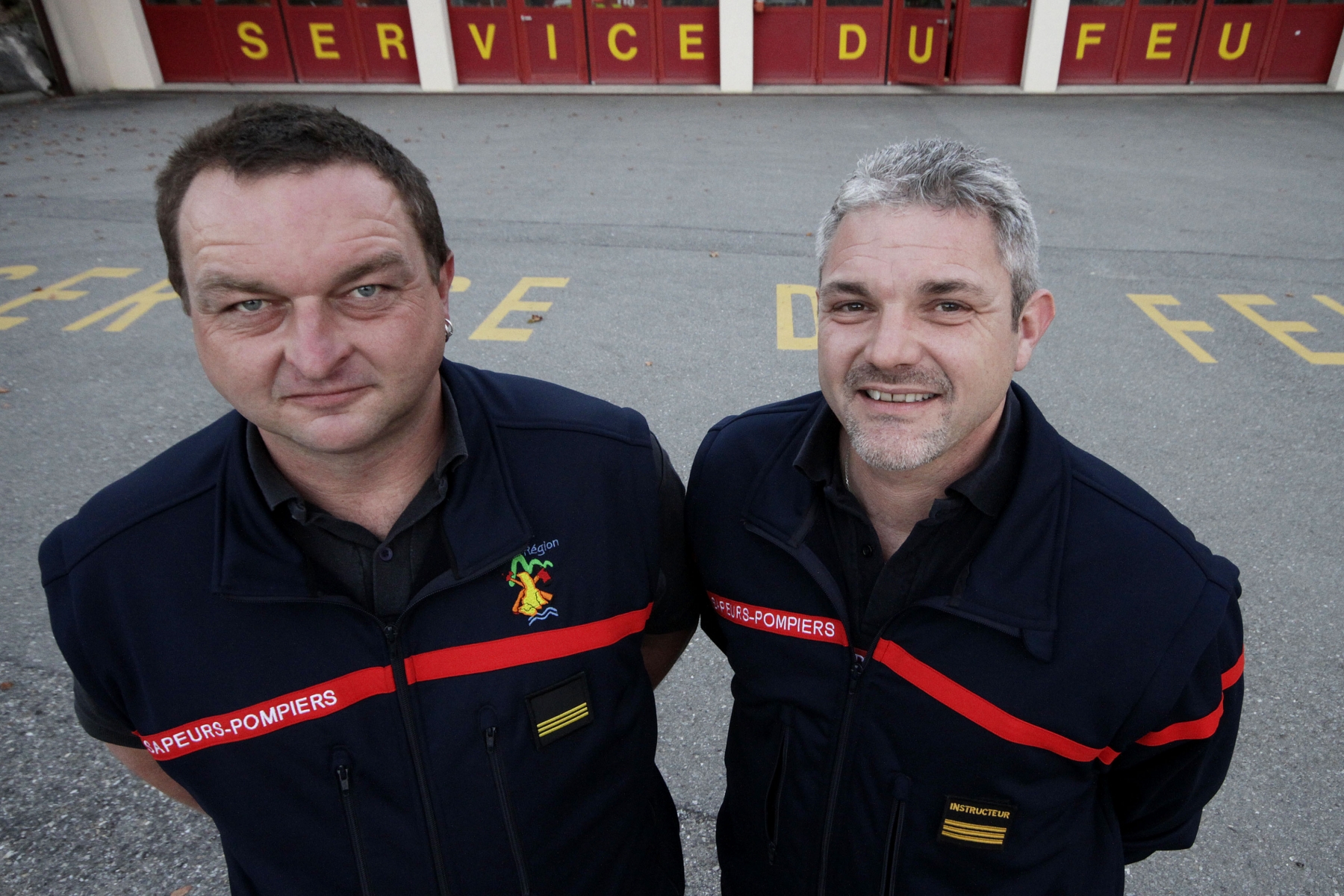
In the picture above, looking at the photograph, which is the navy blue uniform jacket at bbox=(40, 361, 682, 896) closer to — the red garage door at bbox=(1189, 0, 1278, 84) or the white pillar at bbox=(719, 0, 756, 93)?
the white pillar at bbox=(719, 0, 756, 93)

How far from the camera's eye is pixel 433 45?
15.9 metres

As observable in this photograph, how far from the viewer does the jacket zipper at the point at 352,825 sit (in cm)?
172

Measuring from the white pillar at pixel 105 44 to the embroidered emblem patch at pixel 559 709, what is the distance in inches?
753

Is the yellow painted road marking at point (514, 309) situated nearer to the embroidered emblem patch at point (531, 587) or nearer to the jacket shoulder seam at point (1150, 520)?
the embroidered emblem patch at point (531, 587)

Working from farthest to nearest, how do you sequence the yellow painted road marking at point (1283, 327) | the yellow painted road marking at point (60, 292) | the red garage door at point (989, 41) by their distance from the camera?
1. the red garage door at point (989, 41)
2. the yellow painted road marking at point (60, 292)
3. the yellow painted road marking at point (1283, 327)

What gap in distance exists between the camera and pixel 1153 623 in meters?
1.66

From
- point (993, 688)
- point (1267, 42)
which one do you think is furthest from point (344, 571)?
point (1267, 42)

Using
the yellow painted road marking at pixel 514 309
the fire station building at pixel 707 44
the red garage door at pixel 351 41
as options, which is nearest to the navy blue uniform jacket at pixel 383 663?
the yellow painted road marking at pixel 514 309

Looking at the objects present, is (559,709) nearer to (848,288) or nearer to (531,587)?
(531,587)

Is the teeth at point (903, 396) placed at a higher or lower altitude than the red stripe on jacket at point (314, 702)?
higher

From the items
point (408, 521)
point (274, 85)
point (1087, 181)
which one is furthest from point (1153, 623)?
point (274, 85)

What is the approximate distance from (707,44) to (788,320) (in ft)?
37.2

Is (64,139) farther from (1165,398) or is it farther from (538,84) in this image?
(1165,398)

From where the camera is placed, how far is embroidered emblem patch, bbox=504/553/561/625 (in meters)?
1.80
